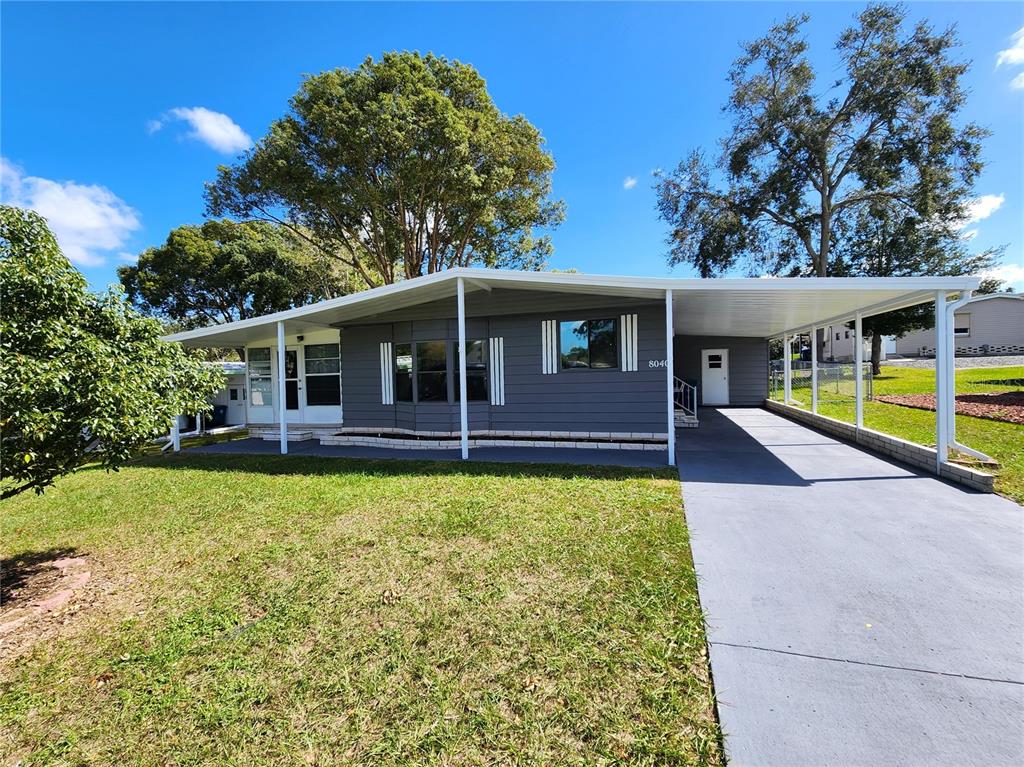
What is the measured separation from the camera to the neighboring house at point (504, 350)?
22.8 feet

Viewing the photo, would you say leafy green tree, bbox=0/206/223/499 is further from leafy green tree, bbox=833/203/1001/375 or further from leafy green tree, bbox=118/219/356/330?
leafy green tree, bbox=833/203/1001/375

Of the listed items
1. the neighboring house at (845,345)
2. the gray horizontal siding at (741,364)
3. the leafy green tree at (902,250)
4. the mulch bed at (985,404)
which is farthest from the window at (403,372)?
the neighboring house at (845,345)

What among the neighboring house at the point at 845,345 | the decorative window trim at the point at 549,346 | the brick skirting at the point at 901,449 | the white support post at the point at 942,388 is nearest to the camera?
the brick skirting at the point at 901,449

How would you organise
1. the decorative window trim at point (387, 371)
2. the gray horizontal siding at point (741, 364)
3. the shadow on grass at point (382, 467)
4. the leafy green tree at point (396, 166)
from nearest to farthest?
1. the shadow on grass at point (382, 467)
2. the decorative window trim at point (387, 371)
3. the leafy green tree at point (396, 166)
4. the gray horizontal siding at point (741, 364)

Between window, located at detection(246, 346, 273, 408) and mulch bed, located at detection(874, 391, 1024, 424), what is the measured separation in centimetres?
1587

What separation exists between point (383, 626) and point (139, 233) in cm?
2484

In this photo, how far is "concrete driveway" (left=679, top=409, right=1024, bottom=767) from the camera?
5.73ft

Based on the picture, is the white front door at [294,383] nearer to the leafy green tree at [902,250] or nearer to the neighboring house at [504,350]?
the neighboring house at [504,350]

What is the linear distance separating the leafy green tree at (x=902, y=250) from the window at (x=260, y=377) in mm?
20700

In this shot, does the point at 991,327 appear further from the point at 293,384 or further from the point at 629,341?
the point at 293,384

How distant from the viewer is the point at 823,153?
17953 mm

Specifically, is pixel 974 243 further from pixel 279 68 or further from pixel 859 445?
pixel 279 68

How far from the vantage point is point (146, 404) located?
3.22 m

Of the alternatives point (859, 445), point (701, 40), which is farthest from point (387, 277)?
point (859, 445)
